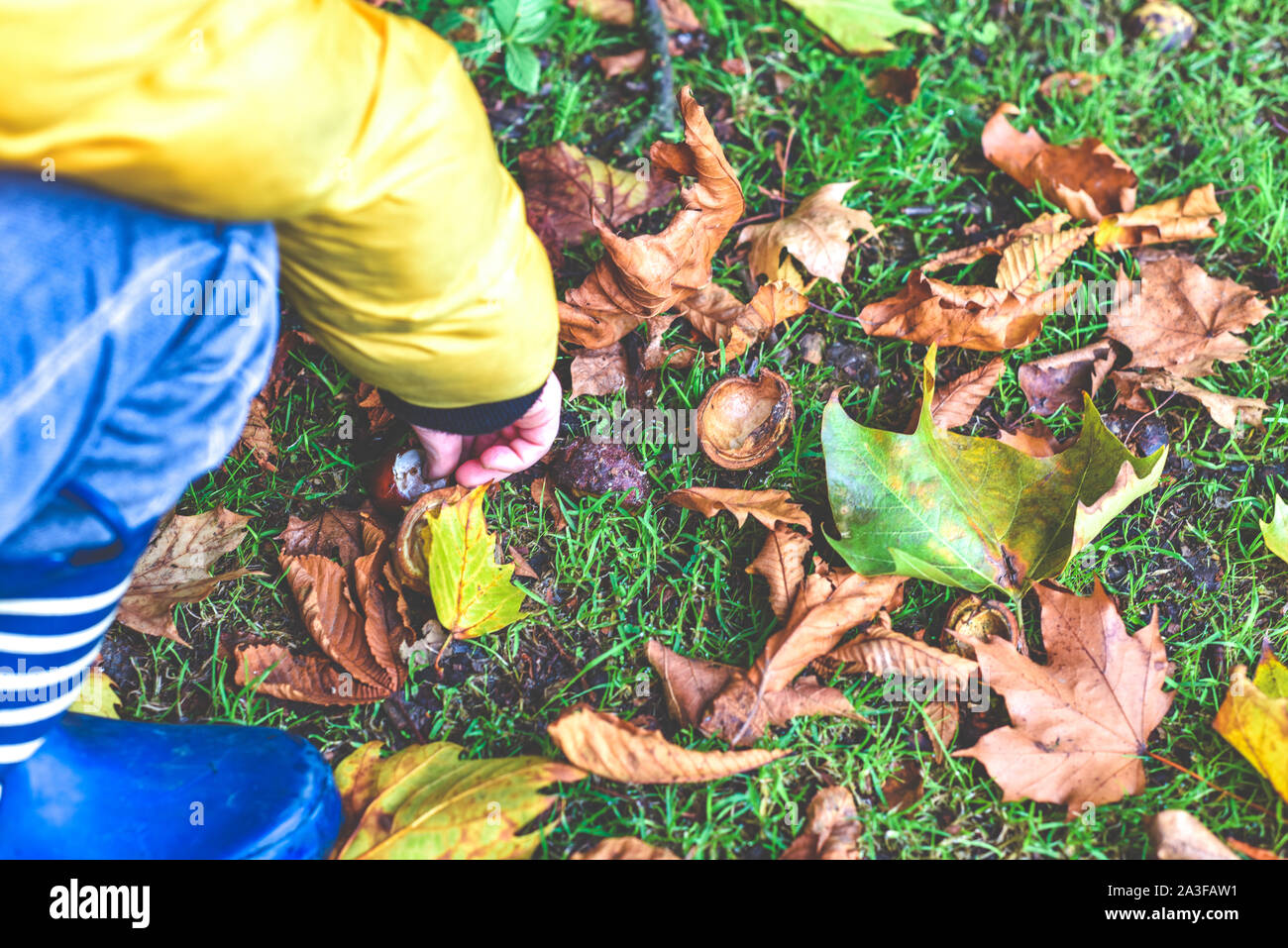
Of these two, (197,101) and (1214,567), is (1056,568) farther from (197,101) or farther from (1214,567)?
(197,101)

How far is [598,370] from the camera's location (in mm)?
1832

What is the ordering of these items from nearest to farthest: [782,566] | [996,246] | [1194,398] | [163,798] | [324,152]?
[324,152], [163,798], [782,566], [1194,398], [996,246]

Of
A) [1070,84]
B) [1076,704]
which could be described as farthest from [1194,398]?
[1070,84]

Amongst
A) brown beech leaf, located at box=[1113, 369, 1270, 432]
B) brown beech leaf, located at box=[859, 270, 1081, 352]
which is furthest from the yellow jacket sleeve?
brown beech leaf, located at box=[1113, 369, 1270, 432]

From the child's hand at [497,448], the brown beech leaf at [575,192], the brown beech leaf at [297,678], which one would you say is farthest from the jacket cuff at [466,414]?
the brown beech leaf at [575,192]

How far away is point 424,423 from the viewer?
1470mm

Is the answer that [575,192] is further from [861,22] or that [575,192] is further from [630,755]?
[630,755]

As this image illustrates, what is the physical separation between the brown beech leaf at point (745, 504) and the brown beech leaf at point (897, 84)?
3.45ft

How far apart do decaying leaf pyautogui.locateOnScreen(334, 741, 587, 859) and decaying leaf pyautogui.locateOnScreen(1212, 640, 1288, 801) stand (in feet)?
3.45

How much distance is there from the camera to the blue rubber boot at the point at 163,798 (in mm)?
1354

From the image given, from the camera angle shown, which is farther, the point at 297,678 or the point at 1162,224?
the point at 1162,224

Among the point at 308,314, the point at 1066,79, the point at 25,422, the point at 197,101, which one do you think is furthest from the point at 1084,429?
the point at 25,422

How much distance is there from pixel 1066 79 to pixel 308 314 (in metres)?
1.85

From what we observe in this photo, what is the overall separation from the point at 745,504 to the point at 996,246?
0.81 m
